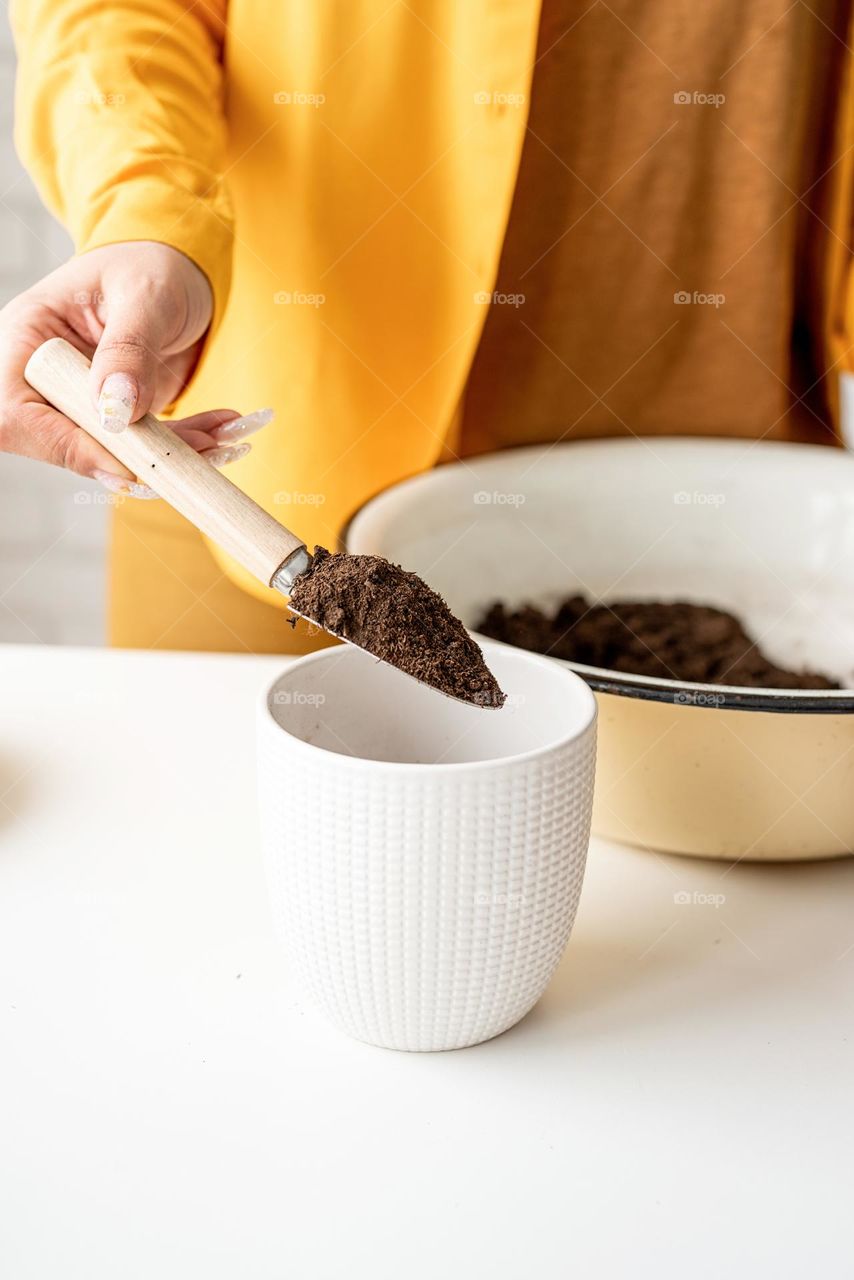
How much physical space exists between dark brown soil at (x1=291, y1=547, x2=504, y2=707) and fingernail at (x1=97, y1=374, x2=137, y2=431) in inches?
4.6

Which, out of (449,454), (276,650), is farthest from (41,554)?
(449,454)

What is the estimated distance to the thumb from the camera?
21.0 inches

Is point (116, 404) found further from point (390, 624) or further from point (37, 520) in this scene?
point (37, 520)

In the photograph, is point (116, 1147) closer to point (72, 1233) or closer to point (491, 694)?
point (72, 1233)

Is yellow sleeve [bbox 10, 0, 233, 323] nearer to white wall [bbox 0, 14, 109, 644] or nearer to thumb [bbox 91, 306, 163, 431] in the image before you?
thumb [bbox 91, 306, 163, 431]

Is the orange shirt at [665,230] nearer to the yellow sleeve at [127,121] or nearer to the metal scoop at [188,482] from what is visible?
the yellow sleeve at [127,121]

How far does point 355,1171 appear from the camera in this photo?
0.44 m

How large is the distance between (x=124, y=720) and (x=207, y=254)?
0.33 metres

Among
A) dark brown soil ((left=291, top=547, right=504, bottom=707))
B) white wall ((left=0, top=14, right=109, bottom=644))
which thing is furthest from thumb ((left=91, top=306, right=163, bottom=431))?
white wall ((left=0, top=14, right=109, bottom=644))

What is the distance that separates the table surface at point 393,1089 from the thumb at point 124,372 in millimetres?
254

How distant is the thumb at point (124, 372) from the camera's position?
53cm

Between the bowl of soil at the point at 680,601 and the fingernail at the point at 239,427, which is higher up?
the fingernail at the point at 239,427

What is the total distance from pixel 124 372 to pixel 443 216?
21.9 inches

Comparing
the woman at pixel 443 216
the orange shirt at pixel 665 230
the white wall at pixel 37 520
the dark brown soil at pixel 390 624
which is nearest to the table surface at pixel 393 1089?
the dark brown soil at pixel 390 624
